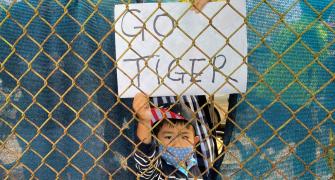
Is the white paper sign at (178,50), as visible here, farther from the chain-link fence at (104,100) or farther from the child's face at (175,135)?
the child's face at (175,135)

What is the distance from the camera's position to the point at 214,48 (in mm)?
1833

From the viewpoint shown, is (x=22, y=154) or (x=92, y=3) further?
(x=22, y=154)

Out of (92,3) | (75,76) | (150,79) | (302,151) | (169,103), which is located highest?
(92,3)

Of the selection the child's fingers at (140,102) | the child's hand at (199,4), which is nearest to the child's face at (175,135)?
the child's fingers at (140,102)

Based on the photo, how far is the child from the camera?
6.35 ft

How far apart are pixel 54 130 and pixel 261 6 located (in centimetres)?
98

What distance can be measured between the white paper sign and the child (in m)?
0.09

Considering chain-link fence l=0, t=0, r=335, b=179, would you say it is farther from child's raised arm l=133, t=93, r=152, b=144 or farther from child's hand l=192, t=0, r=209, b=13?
child's hand l=192, t=0, r=209, b=13

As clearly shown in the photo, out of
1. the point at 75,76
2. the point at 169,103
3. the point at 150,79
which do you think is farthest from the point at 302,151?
the point at 75,76

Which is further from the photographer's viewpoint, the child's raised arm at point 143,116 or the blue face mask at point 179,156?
the blue face mask at point 179,156

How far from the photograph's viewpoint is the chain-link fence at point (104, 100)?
1914 millimetres

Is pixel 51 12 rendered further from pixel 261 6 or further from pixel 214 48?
pixel 261 6

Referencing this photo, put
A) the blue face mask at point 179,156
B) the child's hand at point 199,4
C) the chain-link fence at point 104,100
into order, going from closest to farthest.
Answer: the child's hand at point 199,4, the chain-link fence at point 104,100, the blue face mask at point 179,156

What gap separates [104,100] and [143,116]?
18cm
